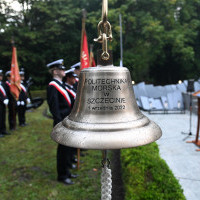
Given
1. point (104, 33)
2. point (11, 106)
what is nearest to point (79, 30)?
point (11, 106)

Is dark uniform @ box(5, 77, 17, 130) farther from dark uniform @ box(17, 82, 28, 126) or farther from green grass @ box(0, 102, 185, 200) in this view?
green grass @ box(0, 102, 185, 200)

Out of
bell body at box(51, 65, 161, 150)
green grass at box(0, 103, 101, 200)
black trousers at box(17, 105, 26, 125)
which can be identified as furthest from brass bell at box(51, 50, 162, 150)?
black trousers at box(17, 105, 26, 125)

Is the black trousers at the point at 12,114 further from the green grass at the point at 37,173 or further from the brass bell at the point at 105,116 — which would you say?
the brass bell at the point at 105,116

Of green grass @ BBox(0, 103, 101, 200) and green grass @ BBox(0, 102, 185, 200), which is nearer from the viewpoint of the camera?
green grass @ BBox(0, 102, 185, 200)

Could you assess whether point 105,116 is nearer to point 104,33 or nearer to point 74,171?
point 104,33

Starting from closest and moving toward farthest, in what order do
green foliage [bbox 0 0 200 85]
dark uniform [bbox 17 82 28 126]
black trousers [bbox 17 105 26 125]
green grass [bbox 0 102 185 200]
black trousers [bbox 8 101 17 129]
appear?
green grass [bbox 0 102 185 200]
black trousers [bbox 8 101 17 129]
dark uniform [bbox 17 82 28 126]
black trousers [bbox 17 105 26 125]
green foliage [bbox 0 0 200 85]

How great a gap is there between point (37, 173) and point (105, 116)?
12.7ft

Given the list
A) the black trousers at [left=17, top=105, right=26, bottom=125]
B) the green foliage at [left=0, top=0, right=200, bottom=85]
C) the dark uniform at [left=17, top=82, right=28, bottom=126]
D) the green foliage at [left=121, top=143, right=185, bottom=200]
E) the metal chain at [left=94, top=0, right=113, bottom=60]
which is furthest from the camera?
the green foliage at [left=0, top=0, right=200, bottom=85]

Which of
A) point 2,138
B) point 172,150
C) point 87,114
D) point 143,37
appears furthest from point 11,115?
point 143,37

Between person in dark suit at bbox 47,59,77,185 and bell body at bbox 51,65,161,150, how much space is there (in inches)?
96.5

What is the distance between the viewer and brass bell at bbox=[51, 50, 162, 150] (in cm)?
128

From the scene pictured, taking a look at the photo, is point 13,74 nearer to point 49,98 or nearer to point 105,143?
point 49,98

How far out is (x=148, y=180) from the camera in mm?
3180

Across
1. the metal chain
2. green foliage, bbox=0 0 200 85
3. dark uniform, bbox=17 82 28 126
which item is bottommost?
dark uniform, bbox=17 82 28 126
